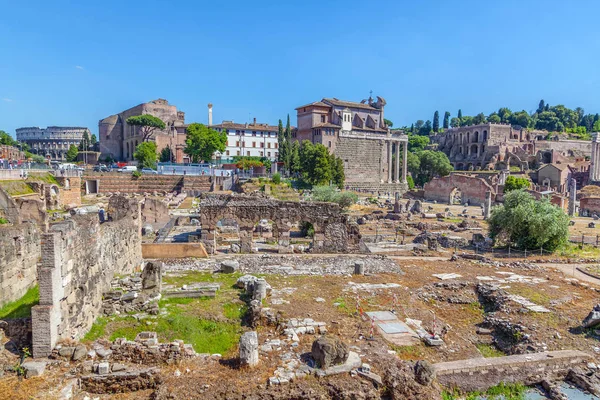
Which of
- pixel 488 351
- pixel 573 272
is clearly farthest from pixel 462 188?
pixel 488 351

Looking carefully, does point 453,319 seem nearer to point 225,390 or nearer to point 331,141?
point 225,390

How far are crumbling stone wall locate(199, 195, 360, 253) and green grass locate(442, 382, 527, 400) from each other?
14.0 meters

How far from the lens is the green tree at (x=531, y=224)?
83.0 feet

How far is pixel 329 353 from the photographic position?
968 centimetres

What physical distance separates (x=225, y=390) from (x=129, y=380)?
7.09ft

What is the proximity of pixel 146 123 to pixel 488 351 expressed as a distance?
3273 inches

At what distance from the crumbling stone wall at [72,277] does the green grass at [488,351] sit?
35.8 ft

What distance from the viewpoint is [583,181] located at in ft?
255

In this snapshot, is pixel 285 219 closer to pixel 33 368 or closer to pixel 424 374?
pixel 424 374

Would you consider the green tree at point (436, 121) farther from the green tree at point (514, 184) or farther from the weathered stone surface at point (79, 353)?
the weathered stone surface at point (79, 353)

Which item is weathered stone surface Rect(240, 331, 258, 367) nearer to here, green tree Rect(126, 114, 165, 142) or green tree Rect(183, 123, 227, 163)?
green tree Rect(183, 123, 227, 163)

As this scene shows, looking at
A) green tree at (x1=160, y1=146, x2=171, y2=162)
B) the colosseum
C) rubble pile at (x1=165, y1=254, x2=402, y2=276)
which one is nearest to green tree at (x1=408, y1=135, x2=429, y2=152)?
green tree at (x1=160, y1=146, x2=171, y2=162)

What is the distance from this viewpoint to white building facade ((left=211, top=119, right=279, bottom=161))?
88.4 metres

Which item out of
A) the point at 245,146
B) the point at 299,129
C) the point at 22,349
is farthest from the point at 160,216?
→ the point at 245,146
